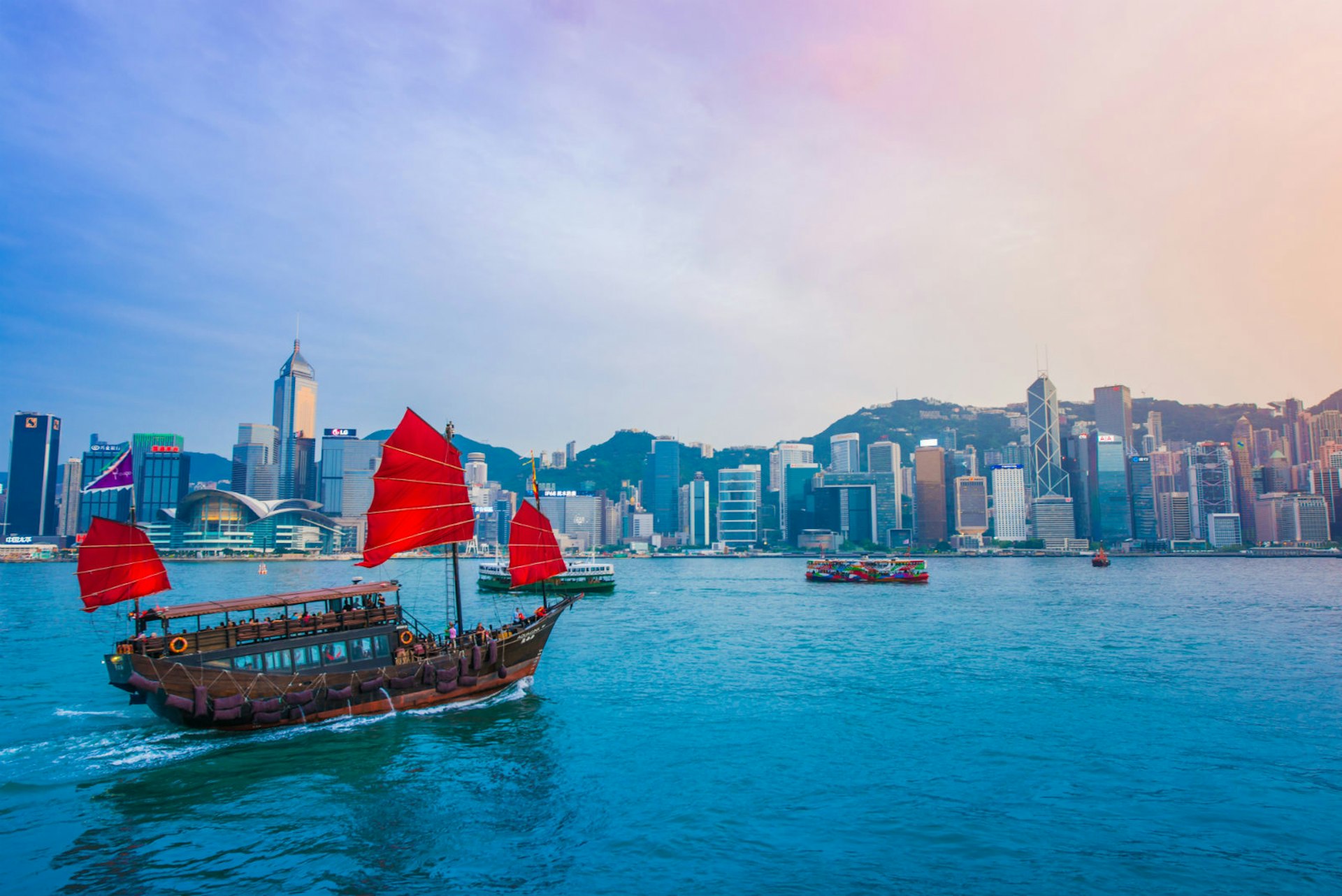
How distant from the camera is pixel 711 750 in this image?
24859 mm

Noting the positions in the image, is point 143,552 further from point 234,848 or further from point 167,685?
point 234,848

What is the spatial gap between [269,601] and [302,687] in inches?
156

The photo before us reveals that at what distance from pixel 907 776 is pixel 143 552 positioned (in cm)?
3214

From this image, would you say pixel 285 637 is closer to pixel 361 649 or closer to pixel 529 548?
pixel 361 649

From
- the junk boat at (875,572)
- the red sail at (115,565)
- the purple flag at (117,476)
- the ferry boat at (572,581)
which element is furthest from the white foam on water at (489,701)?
the junk boat at (875,572)

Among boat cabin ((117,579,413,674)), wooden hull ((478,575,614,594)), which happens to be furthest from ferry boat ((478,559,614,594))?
boat cabin ((117,579,413,674))

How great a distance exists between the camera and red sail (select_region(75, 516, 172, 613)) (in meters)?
32.3

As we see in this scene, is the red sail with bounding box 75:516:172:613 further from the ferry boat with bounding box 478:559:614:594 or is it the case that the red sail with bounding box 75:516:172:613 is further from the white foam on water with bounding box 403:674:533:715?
the ferry boat with bounding box 478:559:614:594

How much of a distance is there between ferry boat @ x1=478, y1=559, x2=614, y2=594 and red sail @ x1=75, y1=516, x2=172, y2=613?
58.3 meters

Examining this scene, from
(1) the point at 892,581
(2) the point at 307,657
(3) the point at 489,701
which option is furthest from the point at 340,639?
(1) the point at 892,581

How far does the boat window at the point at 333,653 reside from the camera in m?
28.5

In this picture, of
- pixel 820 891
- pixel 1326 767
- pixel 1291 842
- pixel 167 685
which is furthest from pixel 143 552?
pixel 1326 767

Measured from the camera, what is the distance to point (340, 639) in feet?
94.6

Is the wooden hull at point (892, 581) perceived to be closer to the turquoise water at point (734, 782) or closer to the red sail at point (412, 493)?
the turquoise water at point (734, 782)
